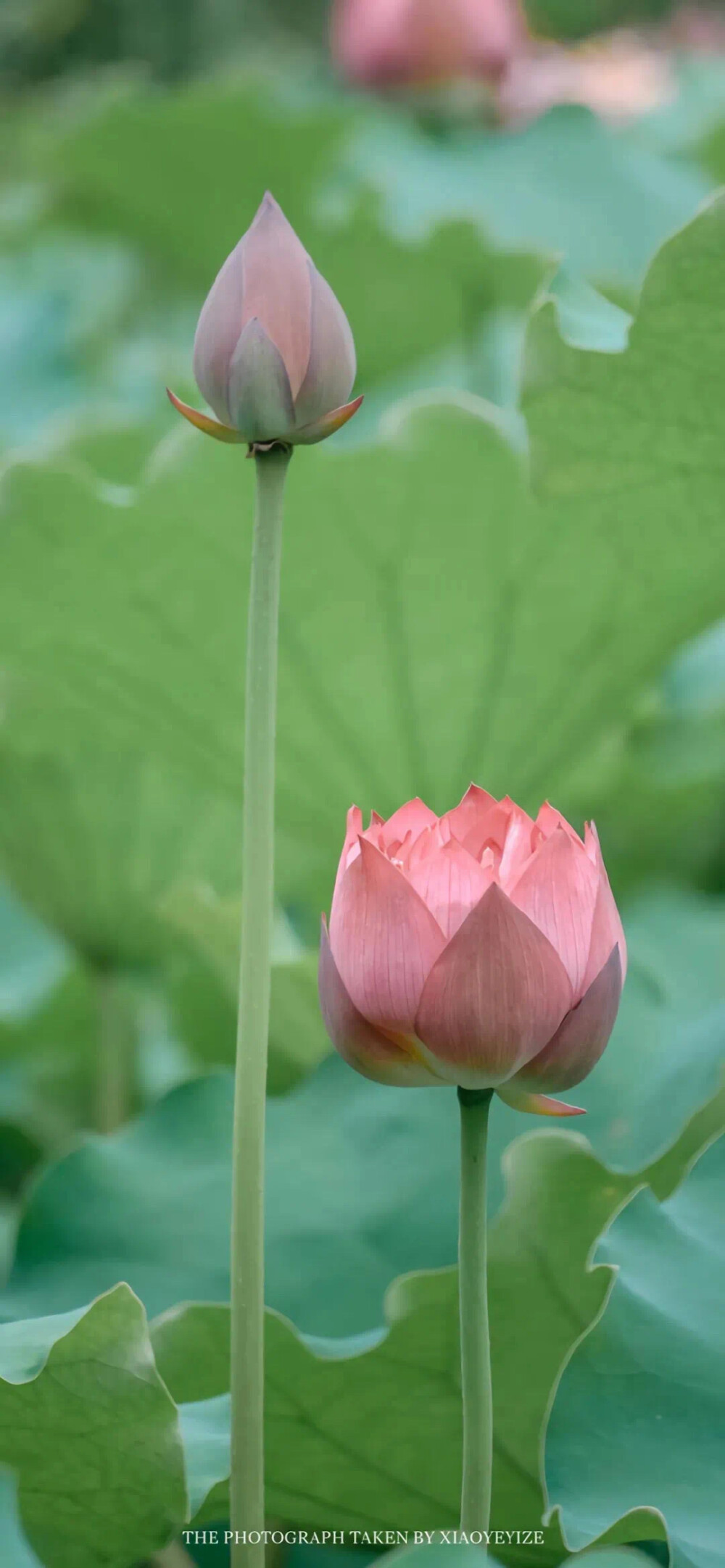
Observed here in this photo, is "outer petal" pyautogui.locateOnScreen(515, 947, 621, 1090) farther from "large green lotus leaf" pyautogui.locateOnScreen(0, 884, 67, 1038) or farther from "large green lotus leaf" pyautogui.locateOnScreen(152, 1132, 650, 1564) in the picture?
"large green lotus leaf" pyautogui.locateOnScreen(0, 884, 67, 1038)

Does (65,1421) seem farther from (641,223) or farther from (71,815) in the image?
(641,223)

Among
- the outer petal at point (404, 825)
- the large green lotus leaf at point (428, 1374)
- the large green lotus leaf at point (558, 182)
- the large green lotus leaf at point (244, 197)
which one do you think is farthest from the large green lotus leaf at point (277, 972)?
the large green lotus leaf at point (558, 182)

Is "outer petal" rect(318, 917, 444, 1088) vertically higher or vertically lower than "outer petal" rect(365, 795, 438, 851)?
lower

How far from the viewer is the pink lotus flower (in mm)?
303

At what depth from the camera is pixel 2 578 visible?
0.65 meters

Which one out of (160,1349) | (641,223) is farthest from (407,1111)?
(641,223)

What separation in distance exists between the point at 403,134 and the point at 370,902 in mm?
1339

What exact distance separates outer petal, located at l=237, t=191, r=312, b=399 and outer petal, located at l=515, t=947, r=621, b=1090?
0.42 feet

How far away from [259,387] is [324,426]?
18 mm

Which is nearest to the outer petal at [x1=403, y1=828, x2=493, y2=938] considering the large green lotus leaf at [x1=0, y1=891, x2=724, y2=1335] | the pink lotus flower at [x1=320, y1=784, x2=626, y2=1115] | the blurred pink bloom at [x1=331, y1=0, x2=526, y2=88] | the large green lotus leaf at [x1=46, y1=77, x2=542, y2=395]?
the pink lotus flower at [x1=320, y1=784, x2=626, y2=1115]

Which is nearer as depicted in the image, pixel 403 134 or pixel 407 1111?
pixel 407 1111

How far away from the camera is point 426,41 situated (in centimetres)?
154

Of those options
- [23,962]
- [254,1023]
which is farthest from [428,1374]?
[23,962]

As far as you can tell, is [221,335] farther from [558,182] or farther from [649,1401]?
[558,182]
